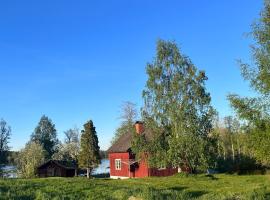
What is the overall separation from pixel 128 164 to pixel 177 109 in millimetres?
13571

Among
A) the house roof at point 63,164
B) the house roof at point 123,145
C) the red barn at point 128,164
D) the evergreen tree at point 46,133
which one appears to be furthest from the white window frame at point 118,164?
the evergreen tree at point 46,133

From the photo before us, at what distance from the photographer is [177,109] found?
1523 inches

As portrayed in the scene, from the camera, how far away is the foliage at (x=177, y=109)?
123 ft

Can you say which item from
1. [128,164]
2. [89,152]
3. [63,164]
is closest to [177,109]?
[128,164]

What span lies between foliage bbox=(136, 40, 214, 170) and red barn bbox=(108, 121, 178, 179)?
655cm

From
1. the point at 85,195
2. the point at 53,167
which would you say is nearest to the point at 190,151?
the point at 85,195

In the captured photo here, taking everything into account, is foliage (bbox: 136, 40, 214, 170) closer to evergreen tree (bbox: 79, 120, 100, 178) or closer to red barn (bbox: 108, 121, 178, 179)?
red barn (bbox: 108, 121, 178, 179)

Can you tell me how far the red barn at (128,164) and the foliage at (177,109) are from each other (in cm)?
655

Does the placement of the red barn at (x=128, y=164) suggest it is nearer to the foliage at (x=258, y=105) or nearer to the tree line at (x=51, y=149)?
the tree line at (x=51, y=149)

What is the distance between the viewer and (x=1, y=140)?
101500mm

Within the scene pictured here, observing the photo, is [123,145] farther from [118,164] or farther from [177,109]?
[177,109]

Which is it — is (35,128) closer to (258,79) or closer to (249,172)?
(249,172)

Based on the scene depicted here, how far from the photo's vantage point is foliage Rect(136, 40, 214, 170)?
37.5 m

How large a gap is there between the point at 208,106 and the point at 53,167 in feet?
105
